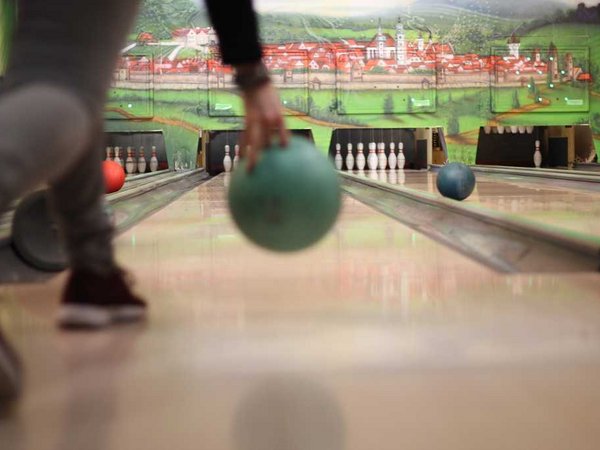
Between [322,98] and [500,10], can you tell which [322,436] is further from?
[500,10]

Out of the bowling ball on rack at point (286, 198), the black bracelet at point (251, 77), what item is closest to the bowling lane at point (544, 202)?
the bowling ball on rack at point (286, 198)

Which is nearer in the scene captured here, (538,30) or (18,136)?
(18,136)

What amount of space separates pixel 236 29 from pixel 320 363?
0.38 metres

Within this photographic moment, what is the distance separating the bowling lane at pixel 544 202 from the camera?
2305 millimetres

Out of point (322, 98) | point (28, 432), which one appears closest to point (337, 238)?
point (28, 432)

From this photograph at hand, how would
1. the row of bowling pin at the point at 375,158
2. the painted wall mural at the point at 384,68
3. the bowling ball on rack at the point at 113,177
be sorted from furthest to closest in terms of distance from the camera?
the row of bowling pin at the point at 375,158, the painted wall mural at the point at 384,68, the bowling ball on rack at the point at 113,177

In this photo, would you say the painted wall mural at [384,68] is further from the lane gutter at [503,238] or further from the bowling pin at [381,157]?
the lane gutter at [503,238]

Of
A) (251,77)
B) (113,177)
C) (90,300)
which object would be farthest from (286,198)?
(113,177)

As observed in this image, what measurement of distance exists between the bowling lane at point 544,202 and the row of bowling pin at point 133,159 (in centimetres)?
307

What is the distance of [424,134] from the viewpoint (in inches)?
268

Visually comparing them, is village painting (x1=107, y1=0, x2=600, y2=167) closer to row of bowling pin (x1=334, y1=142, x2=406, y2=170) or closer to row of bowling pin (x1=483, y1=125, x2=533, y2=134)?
row of bowling pin (x1=483, y1=125, x2=533, y2=134)

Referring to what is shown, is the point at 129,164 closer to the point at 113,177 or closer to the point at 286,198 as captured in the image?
the point at 113,177

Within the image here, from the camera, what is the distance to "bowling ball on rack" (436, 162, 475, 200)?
3113 millimetres

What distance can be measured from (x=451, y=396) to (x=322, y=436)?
0.16 metres
